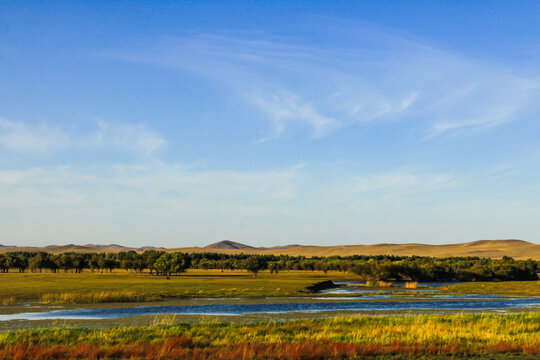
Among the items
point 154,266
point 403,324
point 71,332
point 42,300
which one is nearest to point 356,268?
point 154,266

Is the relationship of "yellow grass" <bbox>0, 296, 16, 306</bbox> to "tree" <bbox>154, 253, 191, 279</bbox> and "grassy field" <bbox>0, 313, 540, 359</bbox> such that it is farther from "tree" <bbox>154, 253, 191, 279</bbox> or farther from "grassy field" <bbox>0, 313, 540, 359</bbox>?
"tree" <bbox>154, 253, 191, 279</bbox>

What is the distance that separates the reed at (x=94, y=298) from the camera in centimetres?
5984

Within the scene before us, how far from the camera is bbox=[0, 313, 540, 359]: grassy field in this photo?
2272 centimetres

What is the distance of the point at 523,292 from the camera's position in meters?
85.4

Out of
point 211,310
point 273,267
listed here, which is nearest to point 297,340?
point 211,310

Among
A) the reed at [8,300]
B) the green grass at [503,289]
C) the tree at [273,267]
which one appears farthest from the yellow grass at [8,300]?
the tree at [273,267]

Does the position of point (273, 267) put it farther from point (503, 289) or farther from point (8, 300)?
point (8, 300)

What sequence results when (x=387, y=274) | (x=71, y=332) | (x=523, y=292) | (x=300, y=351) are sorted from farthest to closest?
(x=387, y=274) < (x=523, y=292) < (x=71, y=332) < (x=300, y=351)

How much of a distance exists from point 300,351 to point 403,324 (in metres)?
15.1

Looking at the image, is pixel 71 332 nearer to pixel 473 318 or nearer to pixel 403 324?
pixel 403 324

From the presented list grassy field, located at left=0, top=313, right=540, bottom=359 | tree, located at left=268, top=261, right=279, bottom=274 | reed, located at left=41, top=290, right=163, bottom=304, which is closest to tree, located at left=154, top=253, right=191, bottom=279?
tree, located at left=268, top=261, right=279, bottom=274

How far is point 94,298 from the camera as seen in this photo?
200ft

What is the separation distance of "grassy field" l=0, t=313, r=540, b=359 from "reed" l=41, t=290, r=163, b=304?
28765 millimetres

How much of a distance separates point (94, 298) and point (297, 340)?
4100 cm
